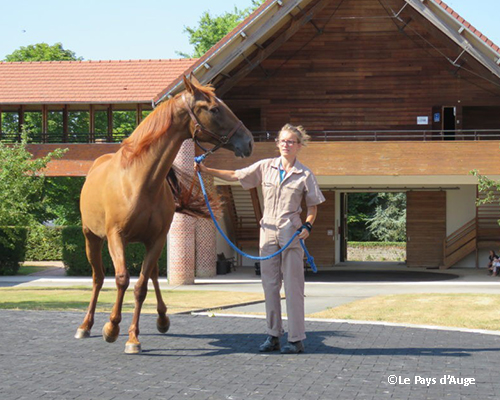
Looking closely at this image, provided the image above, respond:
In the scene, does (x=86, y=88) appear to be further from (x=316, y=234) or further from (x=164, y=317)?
(x=164, y=317)

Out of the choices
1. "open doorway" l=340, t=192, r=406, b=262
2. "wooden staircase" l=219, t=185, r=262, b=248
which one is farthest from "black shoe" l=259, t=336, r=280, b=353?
"open doorway" l=340, t=192, r=406, b=262

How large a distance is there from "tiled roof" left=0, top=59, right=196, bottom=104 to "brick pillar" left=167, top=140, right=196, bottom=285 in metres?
3.34

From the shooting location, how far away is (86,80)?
28875 mm

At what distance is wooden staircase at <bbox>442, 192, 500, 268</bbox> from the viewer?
2931 cm

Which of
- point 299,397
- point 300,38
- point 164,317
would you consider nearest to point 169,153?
point 164,317

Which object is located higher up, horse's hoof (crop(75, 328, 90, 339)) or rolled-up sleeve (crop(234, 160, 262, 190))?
rolled-up sleeve (crop(234, 160, 262, 190))

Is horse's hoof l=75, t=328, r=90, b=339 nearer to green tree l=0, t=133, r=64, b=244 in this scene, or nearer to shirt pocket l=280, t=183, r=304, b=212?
shirt pocket l=280, t=183, r=304, b=212

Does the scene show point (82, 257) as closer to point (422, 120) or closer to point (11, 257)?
point (11, 257)

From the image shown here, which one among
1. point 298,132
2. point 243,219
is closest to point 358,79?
point 243,219

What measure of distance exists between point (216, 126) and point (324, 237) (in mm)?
22994

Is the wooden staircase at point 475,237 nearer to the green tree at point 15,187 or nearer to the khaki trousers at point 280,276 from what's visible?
the green tree at point 15,187

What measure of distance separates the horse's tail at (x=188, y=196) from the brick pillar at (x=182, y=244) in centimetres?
1390

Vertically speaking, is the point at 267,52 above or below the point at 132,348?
above

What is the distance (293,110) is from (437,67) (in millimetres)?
5046
